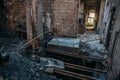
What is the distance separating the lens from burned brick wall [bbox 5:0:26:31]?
634 centimetres

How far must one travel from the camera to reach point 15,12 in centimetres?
651

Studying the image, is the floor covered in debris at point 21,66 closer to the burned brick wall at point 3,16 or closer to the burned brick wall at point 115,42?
the burned brick wall at point 115,42

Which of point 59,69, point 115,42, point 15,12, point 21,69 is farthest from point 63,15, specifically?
point 21,69

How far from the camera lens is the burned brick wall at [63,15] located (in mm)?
5980

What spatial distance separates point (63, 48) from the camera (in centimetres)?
533

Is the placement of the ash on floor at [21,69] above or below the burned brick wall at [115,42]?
below

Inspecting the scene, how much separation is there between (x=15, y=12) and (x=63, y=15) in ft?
9.05

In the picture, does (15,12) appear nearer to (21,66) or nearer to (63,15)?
(63,15)

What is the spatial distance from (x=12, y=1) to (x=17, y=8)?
47 cm

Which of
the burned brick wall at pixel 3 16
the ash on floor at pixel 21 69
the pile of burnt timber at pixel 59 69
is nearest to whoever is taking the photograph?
the ash on floor at pixel 21 69

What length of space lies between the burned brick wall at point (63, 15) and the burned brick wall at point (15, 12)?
1446mm

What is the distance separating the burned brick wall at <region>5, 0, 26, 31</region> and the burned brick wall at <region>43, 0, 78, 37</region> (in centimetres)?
145

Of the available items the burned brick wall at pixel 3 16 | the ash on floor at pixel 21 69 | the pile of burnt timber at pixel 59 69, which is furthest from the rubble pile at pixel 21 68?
the burned brick wall at pixel 3 16

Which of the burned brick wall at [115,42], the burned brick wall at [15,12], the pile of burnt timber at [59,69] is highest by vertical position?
the burned brick wall at [15,12]
